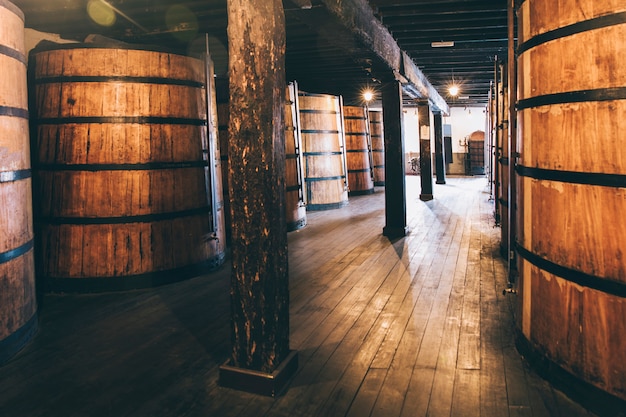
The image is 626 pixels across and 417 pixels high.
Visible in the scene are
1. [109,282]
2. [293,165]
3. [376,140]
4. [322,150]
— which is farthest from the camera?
[376,140]

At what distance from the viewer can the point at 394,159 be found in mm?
6766

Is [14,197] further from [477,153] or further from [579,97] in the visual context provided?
[477,153]

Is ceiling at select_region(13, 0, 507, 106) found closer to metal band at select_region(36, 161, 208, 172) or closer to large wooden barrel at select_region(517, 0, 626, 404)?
metal band at select_region(36, 161, 208, 172)

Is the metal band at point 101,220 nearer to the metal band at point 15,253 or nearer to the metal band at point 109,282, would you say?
the metal band at point 109,282

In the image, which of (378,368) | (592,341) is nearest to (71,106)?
(378,368)

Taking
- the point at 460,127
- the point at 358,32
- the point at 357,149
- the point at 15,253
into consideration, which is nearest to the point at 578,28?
the point at 358,32

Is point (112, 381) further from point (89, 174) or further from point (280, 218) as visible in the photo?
point (89, 174)

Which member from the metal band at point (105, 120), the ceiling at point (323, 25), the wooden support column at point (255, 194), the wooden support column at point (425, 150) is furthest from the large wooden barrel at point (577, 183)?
the wooden support column at point (425, 150)

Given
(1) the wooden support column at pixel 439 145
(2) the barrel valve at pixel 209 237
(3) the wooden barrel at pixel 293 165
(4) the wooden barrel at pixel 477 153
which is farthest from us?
(4) the wooden barrel at pixel 477 153

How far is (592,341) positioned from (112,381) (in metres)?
2.54

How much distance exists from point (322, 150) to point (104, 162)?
229 inches

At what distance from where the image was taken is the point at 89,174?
3.93 meters

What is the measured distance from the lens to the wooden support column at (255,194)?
2322mm

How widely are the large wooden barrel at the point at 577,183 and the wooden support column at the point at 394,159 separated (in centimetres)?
427
